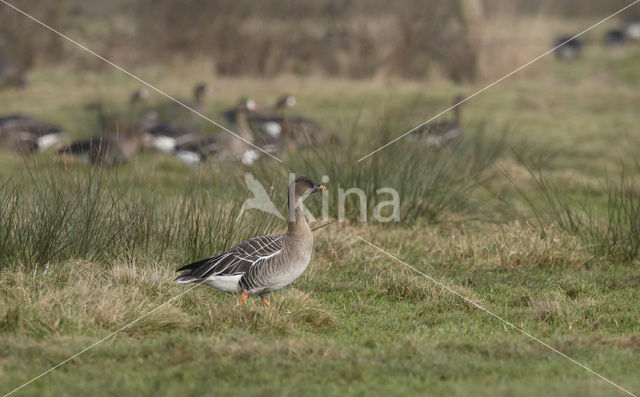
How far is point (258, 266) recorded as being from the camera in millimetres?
6699

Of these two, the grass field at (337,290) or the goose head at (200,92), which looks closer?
the grass field at (337,290)

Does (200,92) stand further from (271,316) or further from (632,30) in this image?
(632,30)

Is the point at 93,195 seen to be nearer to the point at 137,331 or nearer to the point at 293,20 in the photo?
the point at 137,331

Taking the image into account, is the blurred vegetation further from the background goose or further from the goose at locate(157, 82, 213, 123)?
the background goose

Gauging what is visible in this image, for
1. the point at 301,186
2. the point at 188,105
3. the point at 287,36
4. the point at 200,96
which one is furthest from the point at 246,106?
the point at 287,36

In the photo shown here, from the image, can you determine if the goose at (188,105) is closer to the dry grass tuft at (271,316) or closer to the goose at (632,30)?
the dry grass tuft at (271,316)

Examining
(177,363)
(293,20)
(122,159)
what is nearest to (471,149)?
(122,159)

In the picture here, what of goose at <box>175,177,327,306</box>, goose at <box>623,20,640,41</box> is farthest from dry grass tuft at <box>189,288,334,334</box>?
goose at <box>623,20,640,41</box>

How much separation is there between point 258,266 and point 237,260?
0.19 m

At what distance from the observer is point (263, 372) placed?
5691 millimetres

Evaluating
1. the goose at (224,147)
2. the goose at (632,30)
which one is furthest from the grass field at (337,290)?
the goose at (632,30)

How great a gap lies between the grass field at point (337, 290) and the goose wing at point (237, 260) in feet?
0.98

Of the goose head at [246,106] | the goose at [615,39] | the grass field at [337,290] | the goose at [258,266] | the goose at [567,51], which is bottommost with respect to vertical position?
the grass field at [337,290]

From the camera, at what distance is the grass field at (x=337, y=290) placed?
5.74 meters
